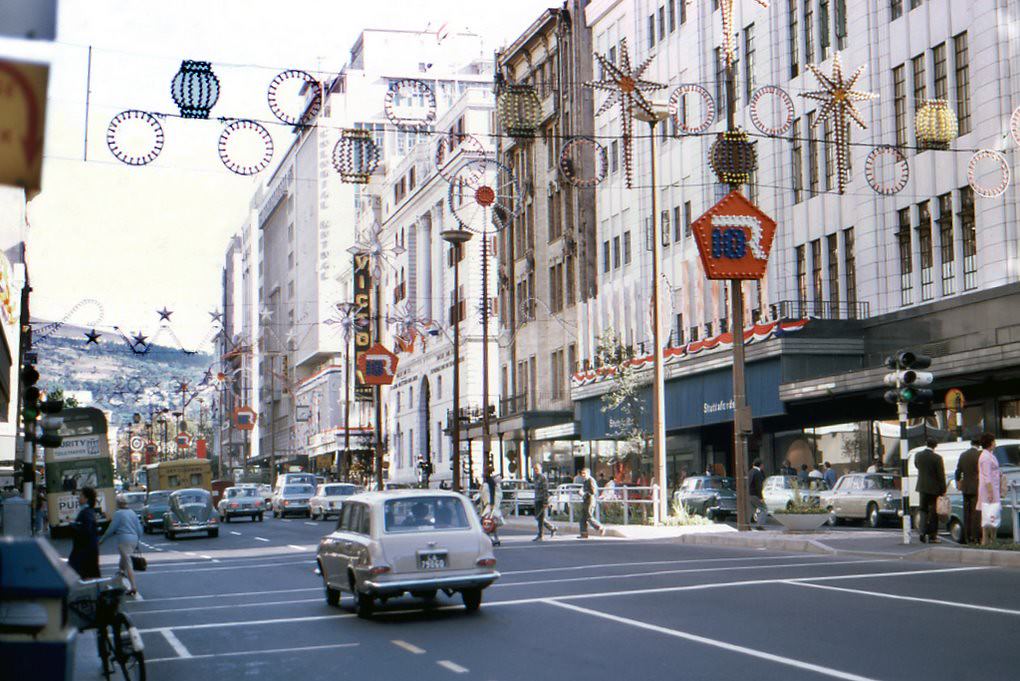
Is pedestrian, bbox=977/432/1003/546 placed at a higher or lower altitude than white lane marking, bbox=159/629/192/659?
higher

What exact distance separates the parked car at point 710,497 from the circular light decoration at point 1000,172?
12072mm

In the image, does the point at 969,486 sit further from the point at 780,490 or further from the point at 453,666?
the point at 780,490

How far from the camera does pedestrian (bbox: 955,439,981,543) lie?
25.0 meters

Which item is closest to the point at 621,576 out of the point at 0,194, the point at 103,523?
the point at 0,194

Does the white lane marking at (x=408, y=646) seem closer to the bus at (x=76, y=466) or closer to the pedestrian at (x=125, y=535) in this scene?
the pedestrian at (x=125, y=535)

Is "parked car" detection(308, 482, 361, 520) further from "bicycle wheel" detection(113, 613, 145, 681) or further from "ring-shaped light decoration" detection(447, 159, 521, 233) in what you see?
"bicycle wheel" detection(113, 613, 145, 681)

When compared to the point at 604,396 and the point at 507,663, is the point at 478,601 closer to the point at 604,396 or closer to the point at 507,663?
the point at 507,663

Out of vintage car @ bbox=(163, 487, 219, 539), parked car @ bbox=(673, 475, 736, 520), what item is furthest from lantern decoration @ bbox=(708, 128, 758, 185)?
vintage car @ bbox=(163, 487, 219, 539)

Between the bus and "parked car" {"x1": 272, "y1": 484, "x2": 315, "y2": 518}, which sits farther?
"parked car" {"x1": 272, "y1": 484, "x2": 315, "y2": 518}

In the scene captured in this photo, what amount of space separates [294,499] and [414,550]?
5049cm

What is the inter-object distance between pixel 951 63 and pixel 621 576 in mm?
23875

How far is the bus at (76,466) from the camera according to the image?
5053 centimetres

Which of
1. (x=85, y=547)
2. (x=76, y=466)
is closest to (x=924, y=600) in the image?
(x=85, y=547)

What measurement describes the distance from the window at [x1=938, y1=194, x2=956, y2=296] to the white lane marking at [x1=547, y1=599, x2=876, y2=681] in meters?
25.8
